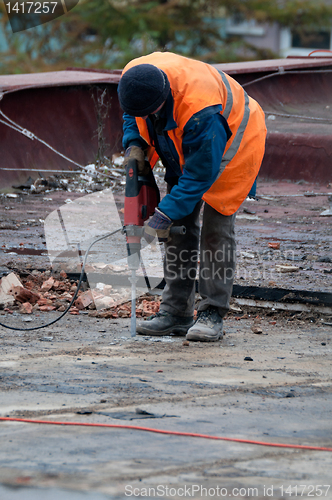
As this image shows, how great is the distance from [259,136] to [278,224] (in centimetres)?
238

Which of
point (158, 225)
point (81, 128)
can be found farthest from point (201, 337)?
point (81, 128)

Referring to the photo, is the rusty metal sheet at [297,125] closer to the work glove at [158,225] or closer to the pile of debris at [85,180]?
the pile of debris at [85,180]

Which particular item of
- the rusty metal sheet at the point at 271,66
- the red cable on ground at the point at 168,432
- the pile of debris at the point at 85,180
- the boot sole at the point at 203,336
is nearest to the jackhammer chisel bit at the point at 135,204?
the boot sole at the point at 203,336

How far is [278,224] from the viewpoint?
5316 mm

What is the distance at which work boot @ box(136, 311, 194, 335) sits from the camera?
3.28 m

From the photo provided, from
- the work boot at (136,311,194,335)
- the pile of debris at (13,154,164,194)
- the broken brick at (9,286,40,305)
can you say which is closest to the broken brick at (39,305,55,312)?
the broken brick at (9,286,40,305)

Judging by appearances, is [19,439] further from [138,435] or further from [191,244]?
[191,244]

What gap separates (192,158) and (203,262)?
73 cm

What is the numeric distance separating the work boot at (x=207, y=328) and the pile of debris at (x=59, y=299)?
549 millimetres

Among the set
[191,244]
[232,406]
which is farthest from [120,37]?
[232,406]

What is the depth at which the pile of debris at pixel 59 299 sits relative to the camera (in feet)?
11.8

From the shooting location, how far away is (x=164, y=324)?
3.31 metres

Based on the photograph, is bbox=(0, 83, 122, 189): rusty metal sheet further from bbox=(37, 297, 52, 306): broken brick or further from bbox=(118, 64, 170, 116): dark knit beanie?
bbox=(118, 64, 170, 116): dark knit beanie

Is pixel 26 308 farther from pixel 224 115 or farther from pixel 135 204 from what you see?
pixel 224 115
